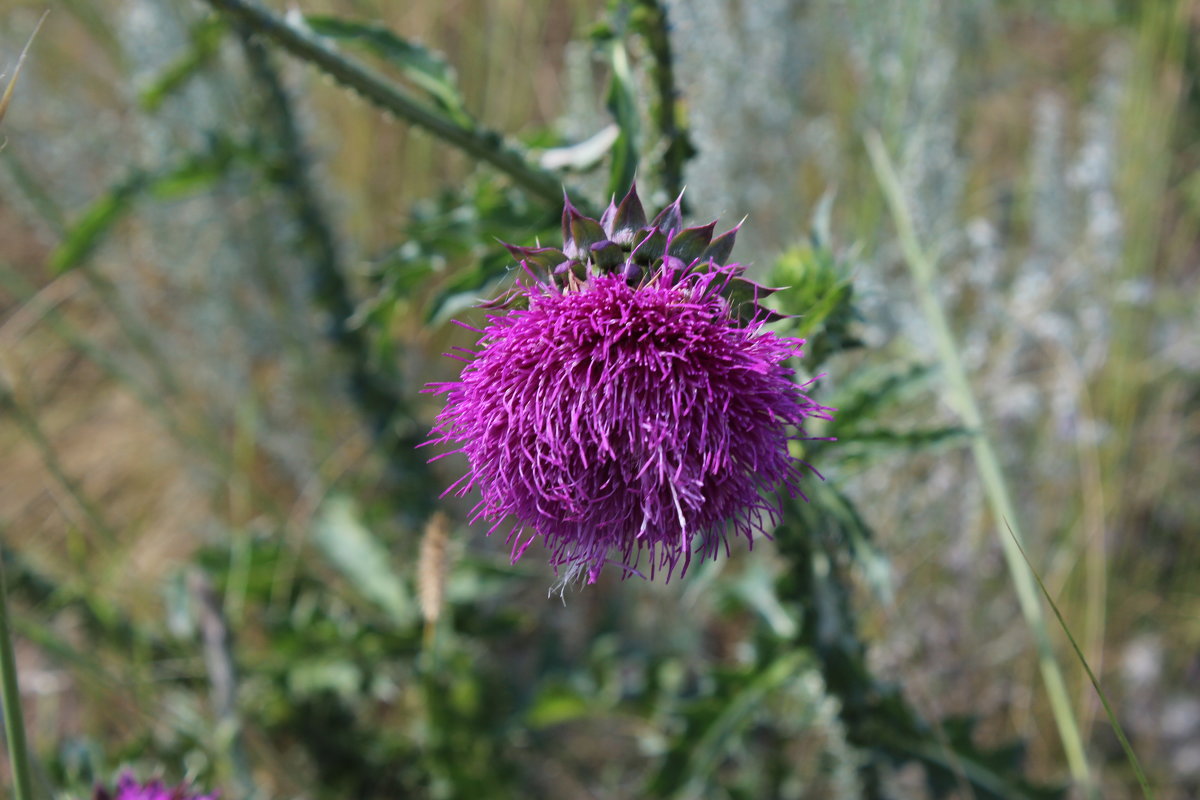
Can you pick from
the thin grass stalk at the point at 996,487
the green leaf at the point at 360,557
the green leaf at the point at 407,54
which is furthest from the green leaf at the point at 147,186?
the thin grass stalk at the point at 996,487

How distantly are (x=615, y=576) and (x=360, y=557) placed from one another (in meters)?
0.97

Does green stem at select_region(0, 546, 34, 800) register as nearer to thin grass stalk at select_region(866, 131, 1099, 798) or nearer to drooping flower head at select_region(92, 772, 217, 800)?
drooping flower head at select_region(92, 772, 217, 800)

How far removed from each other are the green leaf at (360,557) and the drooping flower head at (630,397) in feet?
5.39

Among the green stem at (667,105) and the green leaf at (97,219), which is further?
the green leaf at (97,219)

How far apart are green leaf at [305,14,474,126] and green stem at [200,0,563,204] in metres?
0.03

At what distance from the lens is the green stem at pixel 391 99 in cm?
150

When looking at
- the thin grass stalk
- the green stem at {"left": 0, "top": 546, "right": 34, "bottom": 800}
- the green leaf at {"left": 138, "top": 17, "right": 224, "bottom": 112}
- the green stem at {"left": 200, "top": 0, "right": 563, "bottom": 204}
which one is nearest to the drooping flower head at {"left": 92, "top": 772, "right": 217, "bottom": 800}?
the green stem at {"left": 0, "top": 546, "right": 34, "bottom": 800}

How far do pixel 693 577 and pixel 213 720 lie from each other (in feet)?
5.63

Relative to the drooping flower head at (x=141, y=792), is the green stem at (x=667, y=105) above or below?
above

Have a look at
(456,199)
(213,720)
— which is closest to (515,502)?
(456,199)

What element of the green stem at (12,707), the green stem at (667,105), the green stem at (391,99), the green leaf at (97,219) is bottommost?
the green stem at (12,707)

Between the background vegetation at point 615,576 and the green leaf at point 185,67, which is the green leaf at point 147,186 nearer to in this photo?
the background vegetation at point 615,576

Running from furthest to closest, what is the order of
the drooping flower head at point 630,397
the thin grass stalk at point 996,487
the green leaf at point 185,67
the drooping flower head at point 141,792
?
the green leaf at point 185,67 → the thin grass stalk at point 996,487 → the drooping flower head at point 141,792 → the drooping flower head at point 630,397

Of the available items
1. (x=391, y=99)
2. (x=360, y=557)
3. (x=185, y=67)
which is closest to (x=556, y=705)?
(x=360, y=557)
